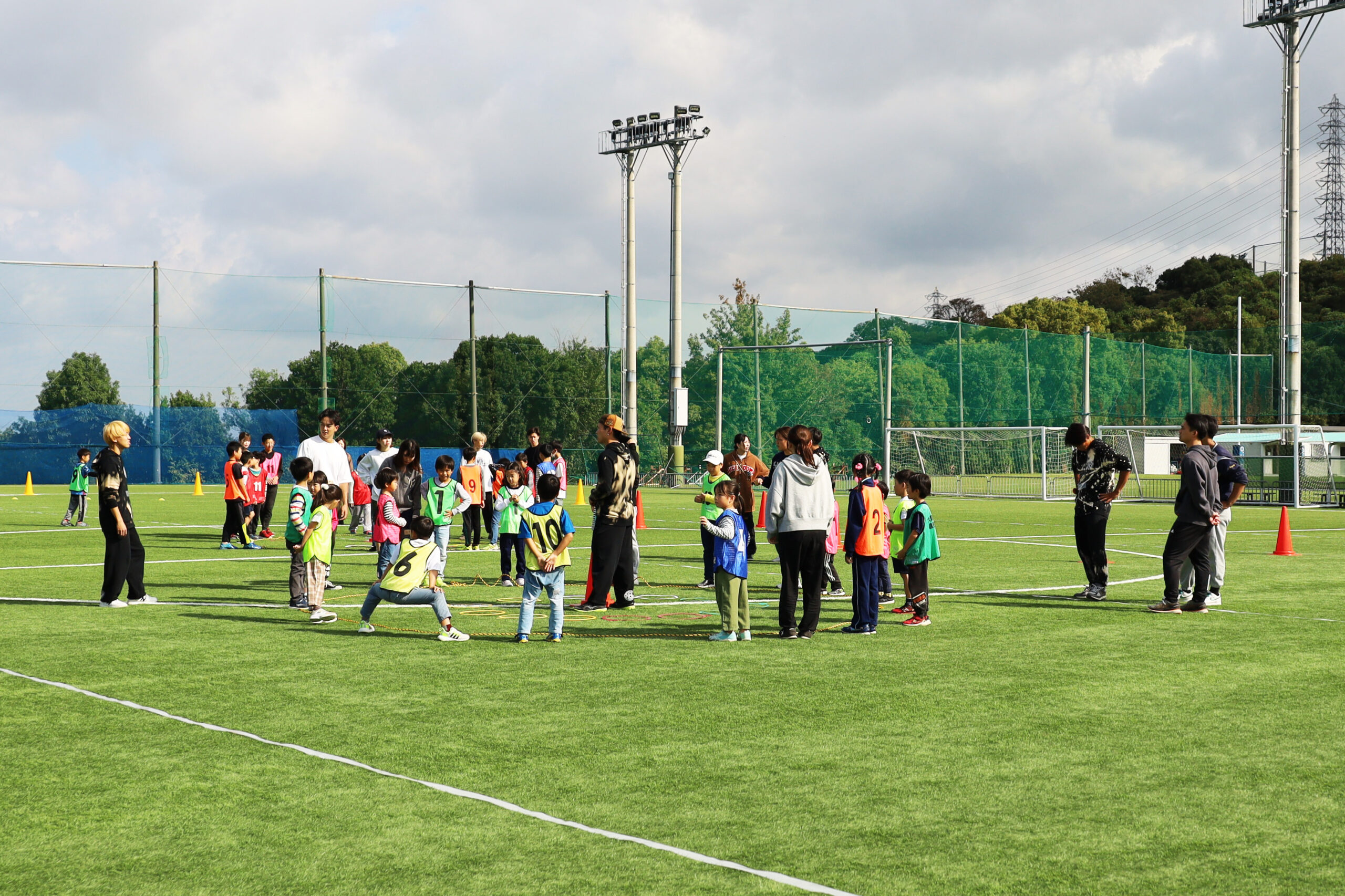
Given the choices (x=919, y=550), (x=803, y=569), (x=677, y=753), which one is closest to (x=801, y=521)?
(x=803, y=569)

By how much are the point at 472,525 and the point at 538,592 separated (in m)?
10.1

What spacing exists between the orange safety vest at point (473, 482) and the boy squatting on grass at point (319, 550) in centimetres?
681

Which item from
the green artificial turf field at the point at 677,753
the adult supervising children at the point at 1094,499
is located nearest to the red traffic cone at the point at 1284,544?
the adult supervising children at the point at 1094,499

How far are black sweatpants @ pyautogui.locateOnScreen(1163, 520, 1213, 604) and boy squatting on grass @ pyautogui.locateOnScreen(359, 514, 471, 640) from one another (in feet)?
22.7

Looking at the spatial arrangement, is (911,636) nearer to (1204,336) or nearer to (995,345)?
(995,345)

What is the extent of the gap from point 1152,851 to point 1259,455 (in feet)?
119

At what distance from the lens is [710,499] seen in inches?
528

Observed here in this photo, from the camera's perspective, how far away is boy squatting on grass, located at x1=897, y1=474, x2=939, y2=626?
1179 centimetres

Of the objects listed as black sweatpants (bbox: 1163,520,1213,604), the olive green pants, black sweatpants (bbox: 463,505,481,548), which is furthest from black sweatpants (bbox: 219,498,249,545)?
black sweatpants (bbox: 1163,520,1213,604)

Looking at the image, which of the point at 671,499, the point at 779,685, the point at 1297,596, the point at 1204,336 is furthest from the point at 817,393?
the point at 779,685

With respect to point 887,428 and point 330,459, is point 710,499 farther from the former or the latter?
point 887,428

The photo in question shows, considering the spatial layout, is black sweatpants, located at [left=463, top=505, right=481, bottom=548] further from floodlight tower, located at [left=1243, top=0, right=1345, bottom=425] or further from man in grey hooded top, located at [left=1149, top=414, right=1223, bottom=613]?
floodlight tower, located at [left=1243, top=0, right=1345, bottom=425]

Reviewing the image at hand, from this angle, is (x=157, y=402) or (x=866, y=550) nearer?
(x=866, y=550)

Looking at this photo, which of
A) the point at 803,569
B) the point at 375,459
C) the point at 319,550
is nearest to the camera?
the point at 803,569
